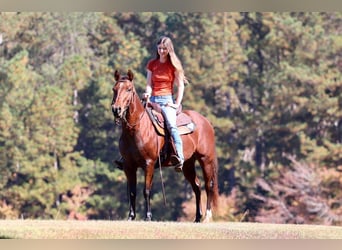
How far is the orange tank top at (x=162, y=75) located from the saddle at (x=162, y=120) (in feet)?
1.01

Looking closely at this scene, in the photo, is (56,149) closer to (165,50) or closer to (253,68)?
(253,68)

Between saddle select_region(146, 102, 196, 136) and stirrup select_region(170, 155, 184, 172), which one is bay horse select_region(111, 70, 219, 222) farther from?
stirrup select_region(170, 155, 184, 172)

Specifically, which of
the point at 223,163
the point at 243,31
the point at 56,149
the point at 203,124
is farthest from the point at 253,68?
the point at 203,124

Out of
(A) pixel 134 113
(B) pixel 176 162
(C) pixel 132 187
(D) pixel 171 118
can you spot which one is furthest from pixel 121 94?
(B) pixel 176 162

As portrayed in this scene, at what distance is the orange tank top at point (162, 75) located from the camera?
1858 cm

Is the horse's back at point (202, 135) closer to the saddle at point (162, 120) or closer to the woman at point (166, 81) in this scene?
the saddle at point (162, 120)

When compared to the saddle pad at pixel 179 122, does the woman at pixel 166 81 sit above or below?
above

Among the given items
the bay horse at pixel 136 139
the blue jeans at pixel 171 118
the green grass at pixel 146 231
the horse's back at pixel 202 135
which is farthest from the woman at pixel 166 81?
the green grass at pixel 146 231

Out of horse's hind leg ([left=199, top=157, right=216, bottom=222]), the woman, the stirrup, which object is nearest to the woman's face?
the woman

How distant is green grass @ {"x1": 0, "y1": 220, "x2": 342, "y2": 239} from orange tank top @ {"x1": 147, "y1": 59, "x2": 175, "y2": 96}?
217 cm

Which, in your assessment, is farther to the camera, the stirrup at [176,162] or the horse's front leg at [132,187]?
the stirrup at [176,162]

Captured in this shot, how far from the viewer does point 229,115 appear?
185ft

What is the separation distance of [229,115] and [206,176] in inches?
1424

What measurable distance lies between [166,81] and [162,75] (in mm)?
121
